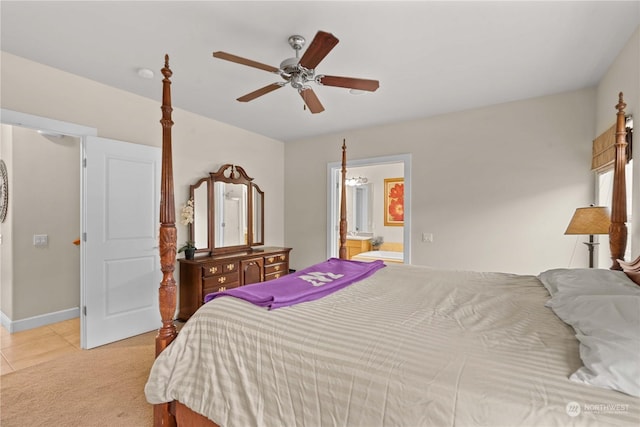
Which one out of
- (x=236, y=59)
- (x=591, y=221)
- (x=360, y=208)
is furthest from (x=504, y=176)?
(x=360, y=208)

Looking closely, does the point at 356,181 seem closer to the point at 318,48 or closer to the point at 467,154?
the point at 467,154

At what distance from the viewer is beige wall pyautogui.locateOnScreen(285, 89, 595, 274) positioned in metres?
3.19

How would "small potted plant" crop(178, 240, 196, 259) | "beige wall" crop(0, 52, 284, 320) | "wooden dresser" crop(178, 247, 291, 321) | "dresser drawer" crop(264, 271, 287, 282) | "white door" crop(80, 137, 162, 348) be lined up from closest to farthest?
"beige wall" crop(0, 52, 284, 320) < "white door" crop(80, 137, 162, 348) < "wooden dresser" crop(178, 247, 291, 321) < "small potted plant" crop(178, 240, 196, 259) < "dresser drawer" crop(264, 271, 287, 282)

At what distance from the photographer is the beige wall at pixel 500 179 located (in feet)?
10.5

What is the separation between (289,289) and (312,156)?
3544 mm

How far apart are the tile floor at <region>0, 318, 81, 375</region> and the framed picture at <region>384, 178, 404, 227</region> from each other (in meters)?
5.66

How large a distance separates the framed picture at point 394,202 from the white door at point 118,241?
481 cm

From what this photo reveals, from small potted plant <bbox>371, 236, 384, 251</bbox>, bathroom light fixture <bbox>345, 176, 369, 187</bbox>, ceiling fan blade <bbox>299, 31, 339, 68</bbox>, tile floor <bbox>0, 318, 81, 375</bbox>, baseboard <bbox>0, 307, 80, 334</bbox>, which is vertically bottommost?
tile floor <bbox>0, 318, 81, 375</bbox>

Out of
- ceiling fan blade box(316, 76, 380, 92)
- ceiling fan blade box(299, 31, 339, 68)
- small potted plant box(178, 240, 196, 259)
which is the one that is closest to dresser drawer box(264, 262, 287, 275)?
small potted plant box(178, 240, 196, 259)

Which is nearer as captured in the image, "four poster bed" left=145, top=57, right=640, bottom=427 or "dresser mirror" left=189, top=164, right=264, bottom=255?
"four poster bed" left=145, top=57, right=640, bottom=427

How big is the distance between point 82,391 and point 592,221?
4.18 meters

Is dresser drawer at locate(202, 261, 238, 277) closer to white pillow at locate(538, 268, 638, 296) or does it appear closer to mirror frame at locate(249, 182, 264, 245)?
mirror frame at locate(249, 182, 264, 245)

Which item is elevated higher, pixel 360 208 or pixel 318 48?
pixel 318 48

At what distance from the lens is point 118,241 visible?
3.11 meters
